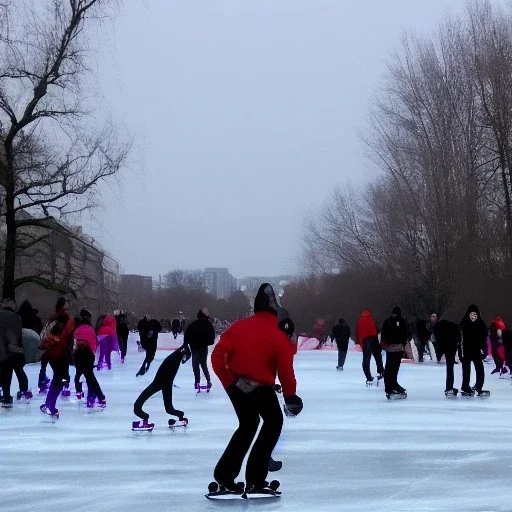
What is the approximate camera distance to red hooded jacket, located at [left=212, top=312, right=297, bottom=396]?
7.36 meters

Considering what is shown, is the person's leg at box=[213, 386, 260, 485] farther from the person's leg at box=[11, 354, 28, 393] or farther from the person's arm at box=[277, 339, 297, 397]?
the person's leg at box=[11, 354, 28, 393]

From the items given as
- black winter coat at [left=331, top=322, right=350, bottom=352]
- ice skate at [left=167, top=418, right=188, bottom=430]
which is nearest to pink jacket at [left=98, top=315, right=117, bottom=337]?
black winter coat at [left=331, top=322, right=350, bottom=352]

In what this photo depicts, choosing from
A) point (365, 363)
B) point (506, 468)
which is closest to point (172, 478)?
point (506, 468)

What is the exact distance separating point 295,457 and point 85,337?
20.5ft

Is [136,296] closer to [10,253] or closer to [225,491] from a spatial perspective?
[10,253]

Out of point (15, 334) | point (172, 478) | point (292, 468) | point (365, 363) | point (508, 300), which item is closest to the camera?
point (172, 478)

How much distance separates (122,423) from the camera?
13.5 meters

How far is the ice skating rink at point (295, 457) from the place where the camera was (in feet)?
24.7

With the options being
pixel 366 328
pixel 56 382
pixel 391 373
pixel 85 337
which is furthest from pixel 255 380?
pixel 366 328

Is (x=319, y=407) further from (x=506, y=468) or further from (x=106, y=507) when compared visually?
(x=106, y=507)

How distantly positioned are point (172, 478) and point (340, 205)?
2002 inches

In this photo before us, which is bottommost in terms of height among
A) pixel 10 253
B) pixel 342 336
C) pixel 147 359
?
pixel 147 359

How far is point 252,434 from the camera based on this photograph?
759 centimetres

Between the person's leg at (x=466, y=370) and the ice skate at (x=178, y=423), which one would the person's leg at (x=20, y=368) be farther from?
the person's leg at (x=466, y=370)
